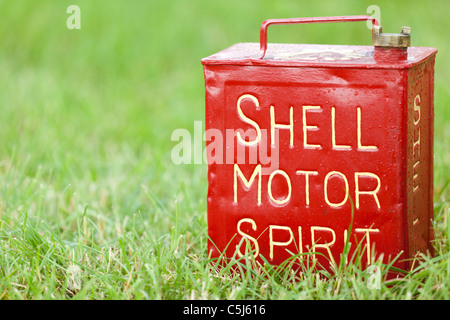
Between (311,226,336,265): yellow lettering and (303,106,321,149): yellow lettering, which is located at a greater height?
(303,106,321,149): yellow lettering

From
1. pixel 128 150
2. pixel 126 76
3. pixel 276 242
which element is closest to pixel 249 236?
pixel 276 242

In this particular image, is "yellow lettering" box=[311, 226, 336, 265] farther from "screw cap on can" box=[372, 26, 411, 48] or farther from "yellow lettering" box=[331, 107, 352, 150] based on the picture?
"screw cap on can" box=[372, 26, 411, 48]

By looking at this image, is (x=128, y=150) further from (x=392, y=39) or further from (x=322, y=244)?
(x=392, y=39)

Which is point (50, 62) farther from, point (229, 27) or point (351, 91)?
point (351, 91)

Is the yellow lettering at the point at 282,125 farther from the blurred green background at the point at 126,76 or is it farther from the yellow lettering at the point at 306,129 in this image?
the blurred green background at the point at 126,76

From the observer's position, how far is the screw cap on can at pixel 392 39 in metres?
1.58

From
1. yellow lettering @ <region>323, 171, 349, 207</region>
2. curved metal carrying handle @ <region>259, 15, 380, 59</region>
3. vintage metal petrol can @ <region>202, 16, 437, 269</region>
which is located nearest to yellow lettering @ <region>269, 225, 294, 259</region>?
vintage metal petrol can @ <region>202, 16, 437, 269</region>

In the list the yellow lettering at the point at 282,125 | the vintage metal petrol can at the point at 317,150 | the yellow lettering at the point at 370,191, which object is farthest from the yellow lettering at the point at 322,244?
the yellow lettering at the point at 282,125

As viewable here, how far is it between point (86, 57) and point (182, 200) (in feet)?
6.10

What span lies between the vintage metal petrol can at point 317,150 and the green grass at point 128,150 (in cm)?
9

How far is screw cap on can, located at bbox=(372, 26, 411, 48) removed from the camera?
158cm

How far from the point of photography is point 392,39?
1594 mm
